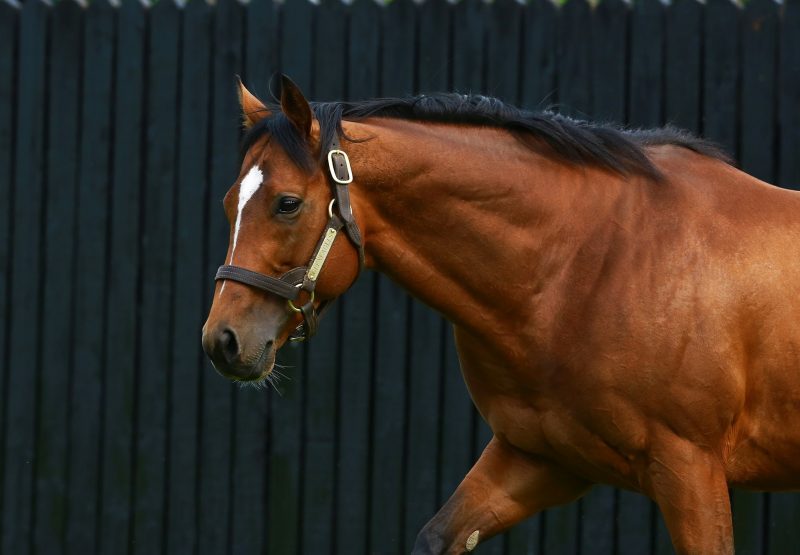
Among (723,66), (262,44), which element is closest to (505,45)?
(723,66)

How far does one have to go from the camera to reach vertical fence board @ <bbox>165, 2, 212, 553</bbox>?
6.12 metres

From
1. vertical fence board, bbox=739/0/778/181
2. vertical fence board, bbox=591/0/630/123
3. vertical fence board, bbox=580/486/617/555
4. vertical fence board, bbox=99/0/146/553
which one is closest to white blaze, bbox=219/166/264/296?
vertical fence board, bbox=99/0/146/553

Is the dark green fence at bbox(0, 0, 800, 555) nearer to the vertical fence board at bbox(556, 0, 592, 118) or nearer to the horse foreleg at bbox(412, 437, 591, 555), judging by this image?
the vertical fence board at bbox(556, 0, 592, 118)

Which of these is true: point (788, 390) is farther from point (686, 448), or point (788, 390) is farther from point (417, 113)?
point (417, 113)

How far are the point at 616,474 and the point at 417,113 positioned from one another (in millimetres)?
1314

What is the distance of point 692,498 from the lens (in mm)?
3711

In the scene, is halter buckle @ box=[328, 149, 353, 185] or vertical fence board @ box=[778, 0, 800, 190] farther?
vertical fence board @ box=[778, 0, 800, 190]

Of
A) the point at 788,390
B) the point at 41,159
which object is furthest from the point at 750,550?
the point at 41,159

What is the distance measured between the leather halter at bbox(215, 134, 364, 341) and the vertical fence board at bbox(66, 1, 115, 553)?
2.78 metres

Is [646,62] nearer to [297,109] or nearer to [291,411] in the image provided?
[291,411]

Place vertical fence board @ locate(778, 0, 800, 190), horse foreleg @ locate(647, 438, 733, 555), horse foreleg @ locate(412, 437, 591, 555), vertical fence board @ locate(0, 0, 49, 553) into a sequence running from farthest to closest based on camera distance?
vertical fence board @ locate(0, 0, 49, 553) < vertical fence board @ locate(778, 0, 800, 190) < horse foreleg @ locate(412, 437, 591, 555) < horse foreleg @ locate(647, 438, 733, 555)

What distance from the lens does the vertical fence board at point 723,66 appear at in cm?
601

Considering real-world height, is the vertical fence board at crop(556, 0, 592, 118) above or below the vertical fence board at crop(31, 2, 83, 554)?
above

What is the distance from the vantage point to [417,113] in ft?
13.0
